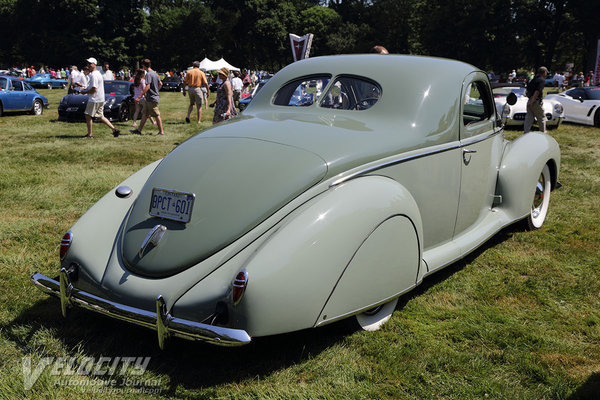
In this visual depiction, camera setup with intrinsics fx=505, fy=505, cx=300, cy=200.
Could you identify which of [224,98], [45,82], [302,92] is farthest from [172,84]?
[302,92]

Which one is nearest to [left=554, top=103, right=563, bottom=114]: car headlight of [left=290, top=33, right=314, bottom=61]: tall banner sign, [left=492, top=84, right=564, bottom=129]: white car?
[left=492, top=84, right=564, bottom=129]: white car

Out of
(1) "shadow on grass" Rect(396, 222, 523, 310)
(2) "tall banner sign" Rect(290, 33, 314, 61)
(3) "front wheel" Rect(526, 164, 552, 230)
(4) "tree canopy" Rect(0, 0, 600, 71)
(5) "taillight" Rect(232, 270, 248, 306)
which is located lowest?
(1) "shadow on grass" Rect(396, 222, 523, 310)

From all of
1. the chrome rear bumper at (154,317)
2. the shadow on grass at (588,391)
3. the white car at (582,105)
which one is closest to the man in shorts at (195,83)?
the white car at (582,105)

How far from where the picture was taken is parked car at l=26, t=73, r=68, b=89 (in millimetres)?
36703

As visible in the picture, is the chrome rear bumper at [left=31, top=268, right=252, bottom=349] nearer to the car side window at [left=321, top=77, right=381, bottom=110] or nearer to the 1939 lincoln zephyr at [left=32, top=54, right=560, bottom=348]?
the 1939 lincoln zephyr at [left=32, top=54, right=560, bottom=348]

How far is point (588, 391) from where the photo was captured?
2.61m

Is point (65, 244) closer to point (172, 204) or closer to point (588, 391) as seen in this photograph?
point (172, 204)

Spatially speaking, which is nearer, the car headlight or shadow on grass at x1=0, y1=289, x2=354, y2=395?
shadow on grass at x1=0, y1=289, x2=354, y2=395

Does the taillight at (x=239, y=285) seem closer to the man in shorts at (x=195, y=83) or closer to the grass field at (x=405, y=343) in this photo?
the grass field at (x=405, y=343)

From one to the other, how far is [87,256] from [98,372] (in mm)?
660

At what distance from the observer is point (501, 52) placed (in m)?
49.6

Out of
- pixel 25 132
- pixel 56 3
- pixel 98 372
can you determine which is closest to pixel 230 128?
pixel 98 372

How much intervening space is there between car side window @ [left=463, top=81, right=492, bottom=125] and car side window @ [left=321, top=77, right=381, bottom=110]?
1.01 meters

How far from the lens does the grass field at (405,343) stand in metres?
2.64
